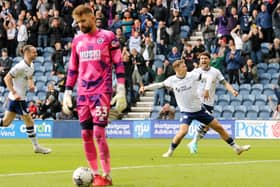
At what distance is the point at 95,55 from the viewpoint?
11172mm

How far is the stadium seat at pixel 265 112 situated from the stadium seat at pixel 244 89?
3.68 ft

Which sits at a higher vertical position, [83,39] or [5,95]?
[83,39]

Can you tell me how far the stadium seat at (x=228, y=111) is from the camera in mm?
31703

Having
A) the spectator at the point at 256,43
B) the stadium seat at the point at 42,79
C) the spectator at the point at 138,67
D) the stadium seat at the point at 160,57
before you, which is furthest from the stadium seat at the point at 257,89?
the stadium seat at the point at 42,79

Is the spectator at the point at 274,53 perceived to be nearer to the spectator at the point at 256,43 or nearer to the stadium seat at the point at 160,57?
the spectator at the point at 256,43

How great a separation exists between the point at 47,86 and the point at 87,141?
24.7 m

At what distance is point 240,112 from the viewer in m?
31.6

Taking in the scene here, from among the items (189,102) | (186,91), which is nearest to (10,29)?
(186,91)

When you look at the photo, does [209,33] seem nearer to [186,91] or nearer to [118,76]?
[186,91]

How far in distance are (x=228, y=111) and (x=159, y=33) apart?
4930 millimetres

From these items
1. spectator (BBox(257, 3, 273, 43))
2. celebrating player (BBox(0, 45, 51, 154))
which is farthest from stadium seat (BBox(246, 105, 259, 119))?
celebrating player (BBox(0, 45, 51, 154))

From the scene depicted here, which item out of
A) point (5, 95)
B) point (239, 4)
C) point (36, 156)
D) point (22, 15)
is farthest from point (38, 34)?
point (36, 156)

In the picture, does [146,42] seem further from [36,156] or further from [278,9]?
[36,156]

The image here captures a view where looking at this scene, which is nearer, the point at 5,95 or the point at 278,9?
the point at 278,9
